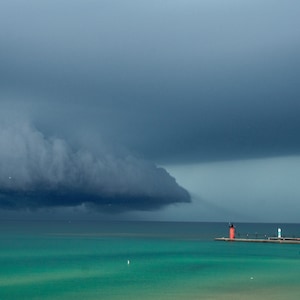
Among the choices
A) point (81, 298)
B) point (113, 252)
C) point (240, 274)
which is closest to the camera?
point (81, 298)

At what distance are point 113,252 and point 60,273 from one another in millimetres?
32189

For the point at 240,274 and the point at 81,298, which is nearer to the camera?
the point at 81,298

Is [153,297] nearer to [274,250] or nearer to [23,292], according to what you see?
[23,292]

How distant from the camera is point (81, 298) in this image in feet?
162

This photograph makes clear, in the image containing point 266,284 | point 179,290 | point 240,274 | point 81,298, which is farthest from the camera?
point 240,274

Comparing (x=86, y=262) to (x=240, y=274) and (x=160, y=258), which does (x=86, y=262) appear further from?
(x=240, y=274)

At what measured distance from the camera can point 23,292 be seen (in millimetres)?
52031

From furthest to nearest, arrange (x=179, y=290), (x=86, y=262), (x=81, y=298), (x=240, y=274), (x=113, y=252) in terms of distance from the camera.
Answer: (x=113, y=252) → (x=86, y=262) → (x=240, y=274) → (x=179, y=290) → (x=81, y=298)

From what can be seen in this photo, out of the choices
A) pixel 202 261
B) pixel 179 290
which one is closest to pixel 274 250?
pixel 202 261

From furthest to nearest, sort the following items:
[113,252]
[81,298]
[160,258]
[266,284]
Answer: [113,252], [160,258], [266,284], [81,298]

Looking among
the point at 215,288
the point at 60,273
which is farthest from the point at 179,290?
the point at 60,273

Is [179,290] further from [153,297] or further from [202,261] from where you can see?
[202,261]

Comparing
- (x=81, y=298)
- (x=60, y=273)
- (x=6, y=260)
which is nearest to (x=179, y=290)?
(x=81, y=298)

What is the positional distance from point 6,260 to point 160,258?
22722 millimetres
